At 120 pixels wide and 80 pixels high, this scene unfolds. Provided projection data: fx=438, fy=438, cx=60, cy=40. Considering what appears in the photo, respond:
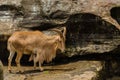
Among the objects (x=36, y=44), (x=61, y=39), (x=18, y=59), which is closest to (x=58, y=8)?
(x=61, y=39)

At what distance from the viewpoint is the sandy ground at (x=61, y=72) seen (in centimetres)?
995

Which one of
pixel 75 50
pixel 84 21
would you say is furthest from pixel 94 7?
pixel 75 50

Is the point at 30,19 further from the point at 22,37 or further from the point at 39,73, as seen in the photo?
the point at 39,73

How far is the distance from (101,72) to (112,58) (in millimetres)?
883

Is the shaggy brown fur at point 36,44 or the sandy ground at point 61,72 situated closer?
the sandy ground at point 61,72

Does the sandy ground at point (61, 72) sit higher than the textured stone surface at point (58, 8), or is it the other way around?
the textured stone surface at point (58, 8)

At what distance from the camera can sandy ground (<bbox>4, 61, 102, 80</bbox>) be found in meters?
9.95

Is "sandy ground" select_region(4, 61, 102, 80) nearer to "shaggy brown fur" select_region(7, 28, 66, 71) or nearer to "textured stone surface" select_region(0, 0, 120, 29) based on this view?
"shaggy brown fur" select_region(7, 28, 66, 71)

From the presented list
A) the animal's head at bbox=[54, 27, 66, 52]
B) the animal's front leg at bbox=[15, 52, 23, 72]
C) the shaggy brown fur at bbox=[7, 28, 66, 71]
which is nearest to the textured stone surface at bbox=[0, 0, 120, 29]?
the animal's head at bbox=[54, 27, 66, 52]

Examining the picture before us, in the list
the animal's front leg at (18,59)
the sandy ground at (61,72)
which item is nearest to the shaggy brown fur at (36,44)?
the animal's front leg at (18,59)

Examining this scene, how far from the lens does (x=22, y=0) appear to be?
11344 mm

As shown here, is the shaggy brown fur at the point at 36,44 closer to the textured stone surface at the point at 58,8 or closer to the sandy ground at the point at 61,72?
the sandy ground at the point at 61,72

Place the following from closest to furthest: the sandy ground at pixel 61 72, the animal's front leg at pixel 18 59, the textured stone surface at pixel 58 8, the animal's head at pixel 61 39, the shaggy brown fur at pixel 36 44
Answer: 1. the sandy ground at pixel 61 72
2. the shaggy brown fur at pixel 36 44
3. the animal's front leg at pixel 18 59
4. the animal's head at pixel 61 39
5. the textured stone surface at pixel 58 8

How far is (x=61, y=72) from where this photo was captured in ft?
34.1
